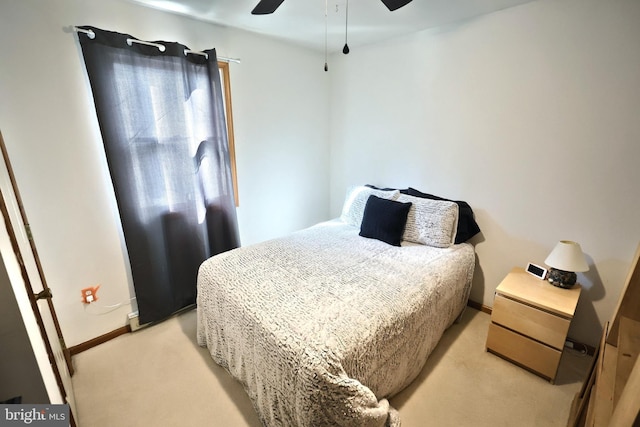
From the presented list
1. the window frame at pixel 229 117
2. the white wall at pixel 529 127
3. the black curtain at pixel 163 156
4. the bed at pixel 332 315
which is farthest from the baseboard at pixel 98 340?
the white wall at pixel 529 127

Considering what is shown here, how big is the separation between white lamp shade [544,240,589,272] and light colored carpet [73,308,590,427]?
2.36 ft

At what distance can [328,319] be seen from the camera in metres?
1.34

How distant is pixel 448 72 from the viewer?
7.40ft

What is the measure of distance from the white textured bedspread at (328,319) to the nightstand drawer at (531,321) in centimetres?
29

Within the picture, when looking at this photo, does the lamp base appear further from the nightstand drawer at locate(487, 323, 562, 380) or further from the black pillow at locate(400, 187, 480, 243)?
the black pillow at locate(400, 187, 480, 243)

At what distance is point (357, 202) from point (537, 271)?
4.84 ft

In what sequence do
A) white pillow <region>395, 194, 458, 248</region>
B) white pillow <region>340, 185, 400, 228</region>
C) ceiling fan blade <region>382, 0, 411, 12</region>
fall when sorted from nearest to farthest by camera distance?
ceiling fan blade <region>382, 0, 411, 12</region> < white pillow <region>395, 194, 458, 248</region> < white pillow <region>340, 185, 400, 228</region>

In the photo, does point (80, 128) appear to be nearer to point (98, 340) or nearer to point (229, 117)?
point (229, 117)

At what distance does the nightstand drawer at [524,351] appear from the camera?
1.71 meters

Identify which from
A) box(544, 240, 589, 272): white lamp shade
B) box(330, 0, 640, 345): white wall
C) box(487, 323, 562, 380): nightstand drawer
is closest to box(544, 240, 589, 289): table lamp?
box(544, 240, 589, 272): white lamp shade

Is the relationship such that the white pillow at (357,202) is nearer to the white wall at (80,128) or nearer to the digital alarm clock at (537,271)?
the white wall at (80,128)

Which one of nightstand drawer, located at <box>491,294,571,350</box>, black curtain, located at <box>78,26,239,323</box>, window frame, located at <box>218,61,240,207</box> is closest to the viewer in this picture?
nightstand drawer, located at <box>491,294,571,350</box>

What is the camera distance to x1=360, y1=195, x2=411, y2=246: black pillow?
2.29 meters

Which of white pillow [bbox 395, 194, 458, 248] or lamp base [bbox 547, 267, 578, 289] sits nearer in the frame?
lamp base [bbox 547, 267, 578, 289]
